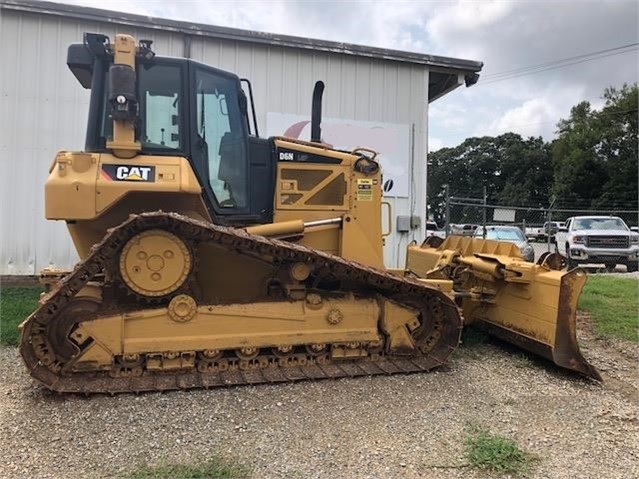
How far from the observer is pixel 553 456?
3.55m

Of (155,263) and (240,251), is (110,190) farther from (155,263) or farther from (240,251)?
(240,251)

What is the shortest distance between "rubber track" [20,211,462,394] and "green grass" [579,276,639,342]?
130 inches

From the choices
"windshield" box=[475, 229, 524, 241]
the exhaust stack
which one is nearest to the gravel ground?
the exhaust stack

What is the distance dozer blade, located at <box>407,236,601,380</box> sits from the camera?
201 inches

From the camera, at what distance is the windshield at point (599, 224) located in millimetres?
18266

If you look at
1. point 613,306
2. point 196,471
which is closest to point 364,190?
point 196,471

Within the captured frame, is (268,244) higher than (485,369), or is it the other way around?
(268,244)

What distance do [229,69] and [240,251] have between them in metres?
6.07

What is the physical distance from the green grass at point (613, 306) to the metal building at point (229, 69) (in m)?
3.45

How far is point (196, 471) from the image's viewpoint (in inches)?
126

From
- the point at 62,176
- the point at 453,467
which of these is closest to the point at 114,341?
the point at 62,176

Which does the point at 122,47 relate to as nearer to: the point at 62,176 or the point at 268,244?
the point at 62,176

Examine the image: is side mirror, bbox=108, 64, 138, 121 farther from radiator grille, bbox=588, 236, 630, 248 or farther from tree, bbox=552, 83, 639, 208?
tree, bbox=552, 83, 639, 208

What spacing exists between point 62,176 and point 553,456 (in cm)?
424
